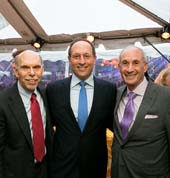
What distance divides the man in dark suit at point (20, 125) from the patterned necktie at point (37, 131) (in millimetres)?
17

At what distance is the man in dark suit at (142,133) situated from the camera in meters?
2.12

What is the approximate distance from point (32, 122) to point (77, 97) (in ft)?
1.20

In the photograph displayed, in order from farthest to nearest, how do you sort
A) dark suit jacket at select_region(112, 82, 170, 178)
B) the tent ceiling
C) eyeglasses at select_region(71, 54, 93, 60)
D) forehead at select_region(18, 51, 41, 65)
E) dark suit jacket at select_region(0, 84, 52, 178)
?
1. the tent ceiling
2. eyeglasses at select_region(71, 54, 93, 60)
3. forehead at select_region(18, 51, 41, 65)
4. dark suit jacket at select_region(0, 84, 52, 178)
5. dark suit jacket at select_region(112, 82, 170, 178)

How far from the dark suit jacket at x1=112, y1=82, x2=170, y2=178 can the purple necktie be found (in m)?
0.06

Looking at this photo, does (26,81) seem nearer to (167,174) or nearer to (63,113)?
(63,113)

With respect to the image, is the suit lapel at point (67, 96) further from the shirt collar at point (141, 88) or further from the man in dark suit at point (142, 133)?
the shirt collar at point (141, 88)

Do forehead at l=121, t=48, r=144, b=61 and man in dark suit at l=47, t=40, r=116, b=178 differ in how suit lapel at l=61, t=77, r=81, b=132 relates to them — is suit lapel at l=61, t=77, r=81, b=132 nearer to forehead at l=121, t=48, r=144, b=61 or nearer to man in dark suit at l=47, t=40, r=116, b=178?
man in dark suit at l=47, t=40, r=116, b=178

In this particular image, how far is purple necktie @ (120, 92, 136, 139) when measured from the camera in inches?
87.0

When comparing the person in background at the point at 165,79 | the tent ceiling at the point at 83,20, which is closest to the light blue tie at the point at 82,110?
the person in background at the point at 165,79

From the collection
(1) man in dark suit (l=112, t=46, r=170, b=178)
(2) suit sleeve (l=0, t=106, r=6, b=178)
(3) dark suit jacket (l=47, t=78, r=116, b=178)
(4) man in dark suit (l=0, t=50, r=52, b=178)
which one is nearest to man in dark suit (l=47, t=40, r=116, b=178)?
(3) dark suit jacket (l=47, t=78, r=116, b=178)

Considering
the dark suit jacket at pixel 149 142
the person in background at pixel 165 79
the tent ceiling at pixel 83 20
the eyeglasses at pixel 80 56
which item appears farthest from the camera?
the tent ceiling at pixel 83 20

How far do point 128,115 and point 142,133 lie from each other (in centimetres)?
A: 16

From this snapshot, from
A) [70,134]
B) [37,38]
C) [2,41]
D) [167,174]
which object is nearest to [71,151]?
[70,134]

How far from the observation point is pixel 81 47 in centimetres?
247
